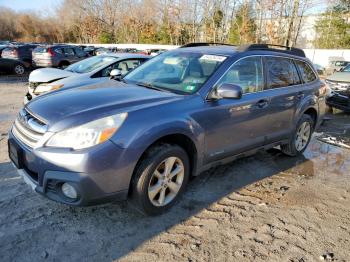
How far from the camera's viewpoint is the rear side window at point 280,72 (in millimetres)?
4617

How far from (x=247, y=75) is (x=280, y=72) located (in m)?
0.84

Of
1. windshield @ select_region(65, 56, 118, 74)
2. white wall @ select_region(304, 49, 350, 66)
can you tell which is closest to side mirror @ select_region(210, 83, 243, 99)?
windshield @ select_region(65, 56, 118, 74)

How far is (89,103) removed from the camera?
3.34 metres

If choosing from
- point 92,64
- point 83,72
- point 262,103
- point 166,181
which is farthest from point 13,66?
point 166,181

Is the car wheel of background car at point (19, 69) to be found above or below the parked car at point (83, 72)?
below

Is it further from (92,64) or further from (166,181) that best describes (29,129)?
(92,64)


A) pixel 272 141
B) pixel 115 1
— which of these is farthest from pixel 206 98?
pixel 115 1

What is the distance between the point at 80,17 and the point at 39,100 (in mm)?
65314

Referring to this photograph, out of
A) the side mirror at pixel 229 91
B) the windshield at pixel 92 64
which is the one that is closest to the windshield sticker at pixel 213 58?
the side mirror at pixel 229 91

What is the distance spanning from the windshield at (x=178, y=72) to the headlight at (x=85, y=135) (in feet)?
3.65

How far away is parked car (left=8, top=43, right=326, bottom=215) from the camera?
2.94 meters

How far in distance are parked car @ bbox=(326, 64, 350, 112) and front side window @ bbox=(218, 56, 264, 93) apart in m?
6.50

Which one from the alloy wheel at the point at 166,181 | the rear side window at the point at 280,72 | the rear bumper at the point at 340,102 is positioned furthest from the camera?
the rear bumper at the point at 340,102

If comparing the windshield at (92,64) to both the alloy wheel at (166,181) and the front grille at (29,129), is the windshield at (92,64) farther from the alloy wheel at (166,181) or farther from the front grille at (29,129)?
the alloy wheel at (166,181)
